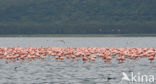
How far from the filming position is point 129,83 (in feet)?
127

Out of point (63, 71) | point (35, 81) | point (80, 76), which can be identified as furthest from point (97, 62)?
point (35, 81)

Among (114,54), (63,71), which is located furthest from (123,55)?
(63,71)

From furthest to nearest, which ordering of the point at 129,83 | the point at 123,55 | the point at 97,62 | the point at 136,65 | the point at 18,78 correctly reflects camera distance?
the point at 123,55 → the point at 97,62 → the point at 136,65 → the point at 18,78 → the point at 129,83

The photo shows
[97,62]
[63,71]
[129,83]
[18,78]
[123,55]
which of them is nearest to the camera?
[129,83]

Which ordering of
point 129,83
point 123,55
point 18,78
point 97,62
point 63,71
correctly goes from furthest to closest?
point 123,55, point 97,62, point 63,71, point 18,78, point 129,83

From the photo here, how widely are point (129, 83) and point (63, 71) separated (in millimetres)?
9274

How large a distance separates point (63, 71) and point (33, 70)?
3068 millimetres

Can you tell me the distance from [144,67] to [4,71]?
506 inches

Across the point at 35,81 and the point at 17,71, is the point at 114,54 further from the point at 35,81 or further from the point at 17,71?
the point at 35,81

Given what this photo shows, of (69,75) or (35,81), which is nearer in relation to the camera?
(35,81)

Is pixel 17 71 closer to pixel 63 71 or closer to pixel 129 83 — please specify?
pixel 63 71

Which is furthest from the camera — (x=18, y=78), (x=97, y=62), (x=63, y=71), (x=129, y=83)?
(x=97, y=62)

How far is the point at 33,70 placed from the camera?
157 ft

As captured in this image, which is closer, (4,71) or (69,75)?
(69,75)
